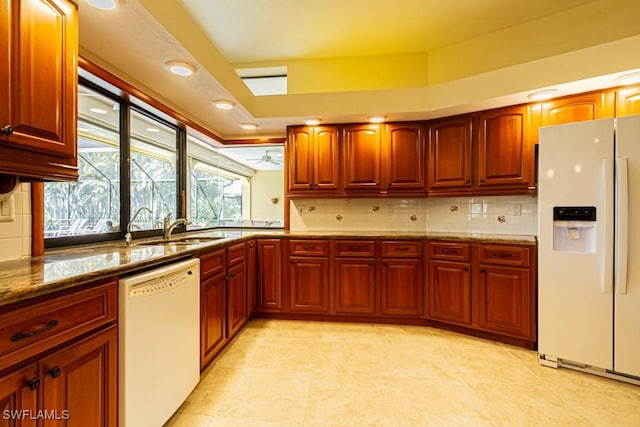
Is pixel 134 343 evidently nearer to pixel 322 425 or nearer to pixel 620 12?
pixel 322 425

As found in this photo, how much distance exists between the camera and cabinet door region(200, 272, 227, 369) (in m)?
1.91

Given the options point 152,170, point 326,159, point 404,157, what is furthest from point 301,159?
point 152,170

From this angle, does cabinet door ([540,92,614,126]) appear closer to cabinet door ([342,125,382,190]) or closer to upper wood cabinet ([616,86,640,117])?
upper wood cabinet ([616,86,640,117])

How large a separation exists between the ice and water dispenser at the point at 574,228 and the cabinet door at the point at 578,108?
0.82m

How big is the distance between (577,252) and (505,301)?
679 millimetres

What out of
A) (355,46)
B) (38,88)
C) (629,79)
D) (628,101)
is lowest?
(38,88)

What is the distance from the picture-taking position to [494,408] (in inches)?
66.0

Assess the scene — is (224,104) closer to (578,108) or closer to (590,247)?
(578,108)

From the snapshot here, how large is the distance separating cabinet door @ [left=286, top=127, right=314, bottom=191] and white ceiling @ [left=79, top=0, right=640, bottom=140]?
19cm

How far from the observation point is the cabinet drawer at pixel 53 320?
0.83m

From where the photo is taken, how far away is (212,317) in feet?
6.74

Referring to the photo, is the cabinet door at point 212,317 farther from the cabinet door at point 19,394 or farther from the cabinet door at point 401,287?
the cabinet door at point 401,287

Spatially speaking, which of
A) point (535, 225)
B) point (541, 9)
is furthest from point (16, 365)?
point (541, 9)

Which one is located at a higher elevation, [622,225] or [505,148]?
[505,148]
